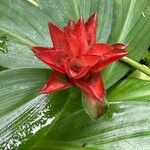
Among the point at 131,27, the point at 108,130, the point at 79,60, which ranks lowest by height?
the point at 108,130

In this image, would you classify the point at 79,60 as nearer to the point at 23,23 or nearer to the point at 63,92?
the point at 63,92

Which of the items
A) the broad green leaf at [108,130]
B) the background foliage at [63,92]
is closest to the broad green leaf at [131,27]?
the background foliage at [63,92]

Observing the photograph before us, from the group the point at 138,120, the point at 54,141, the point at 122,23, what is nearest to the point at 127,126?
the point at 138,120

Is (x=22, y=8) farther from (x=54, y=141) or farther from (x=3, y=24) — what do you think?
(x=54, y=141)

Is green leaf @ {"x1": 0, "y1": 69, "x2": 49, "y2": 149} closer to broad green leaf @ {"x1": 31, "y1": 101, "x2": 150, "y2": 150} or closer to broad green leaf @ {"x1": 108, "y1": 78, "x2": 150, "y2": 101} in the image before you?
broad green leaf @ {"x1": 31, "y1": 101, "x2": 150, "y2": 150}

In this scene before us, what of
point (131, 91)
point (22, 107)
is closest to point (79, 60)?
point (22, 107)

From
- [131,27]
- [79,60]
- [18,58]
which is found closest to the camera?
[79,60]
